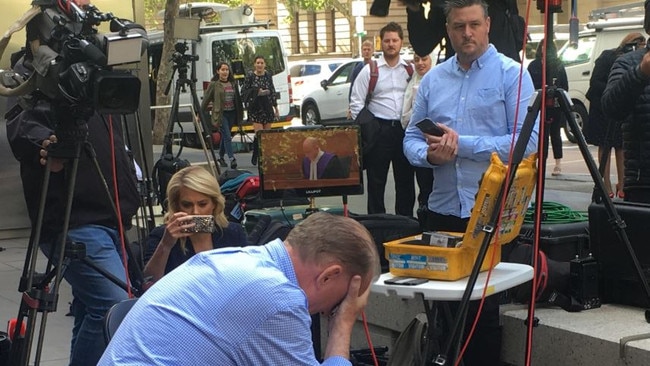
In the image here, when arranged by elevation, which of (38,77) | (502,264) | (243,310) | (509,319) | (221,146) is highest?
(38,77)

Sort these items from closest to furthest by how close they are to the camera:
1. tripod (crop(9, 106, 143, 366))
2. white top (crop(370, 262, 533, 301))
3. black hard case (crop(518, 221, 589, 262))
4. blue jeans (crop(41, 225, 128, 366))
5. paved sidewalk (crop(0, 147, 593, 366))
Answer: white top (crop(370, 262, 533, 301)), tripod (crop(9, 106, 143, 366)), blue jeans (crop(41, 225, 128, 366)), black hard case (crop(518, 221, 589, 262)), paved sidewalk (crop(0, 147, 593, 366))

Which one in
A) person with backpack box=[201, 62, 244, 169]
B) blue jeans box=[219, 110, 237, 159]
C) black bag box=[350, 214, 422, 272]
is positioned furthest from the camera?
person with backpack box=[201, 62, 244, 169]

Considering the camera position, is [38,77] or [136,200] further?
[136,200]

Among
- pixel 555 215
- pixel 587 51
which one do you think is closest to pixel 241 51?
pixel 587 51

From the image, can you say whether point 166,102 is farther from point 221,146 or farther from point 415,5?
point 415,5

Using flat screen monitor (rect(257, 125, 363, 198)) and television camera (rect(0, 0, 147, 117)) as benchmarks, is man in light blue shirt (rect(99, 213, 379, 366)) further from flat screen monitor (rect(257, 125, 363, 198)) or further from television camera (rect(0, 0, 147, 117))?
flat screen monitor (rect(257, 125, 363, 198))

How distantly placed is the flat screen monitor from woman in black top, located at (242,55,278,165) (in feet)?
36.2

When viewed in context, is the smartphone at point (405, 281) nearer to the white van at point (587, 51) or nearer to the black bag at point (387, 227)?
the black bag at point (387, 227)

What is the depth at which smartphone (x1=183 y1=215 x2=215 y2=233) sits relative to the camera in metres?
4.34

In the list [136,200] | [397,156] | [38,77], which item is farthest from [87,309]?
[397,156]

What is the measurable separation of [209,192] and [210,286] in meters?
2.20

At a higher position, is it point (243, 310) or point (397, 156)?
point (243, 310)

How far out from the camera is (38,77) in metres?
4.05

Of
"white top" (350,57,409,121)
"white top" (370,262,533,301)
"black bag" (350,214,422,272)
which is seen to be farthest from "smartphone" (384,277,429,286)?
"white top" (350,57,409,121)
